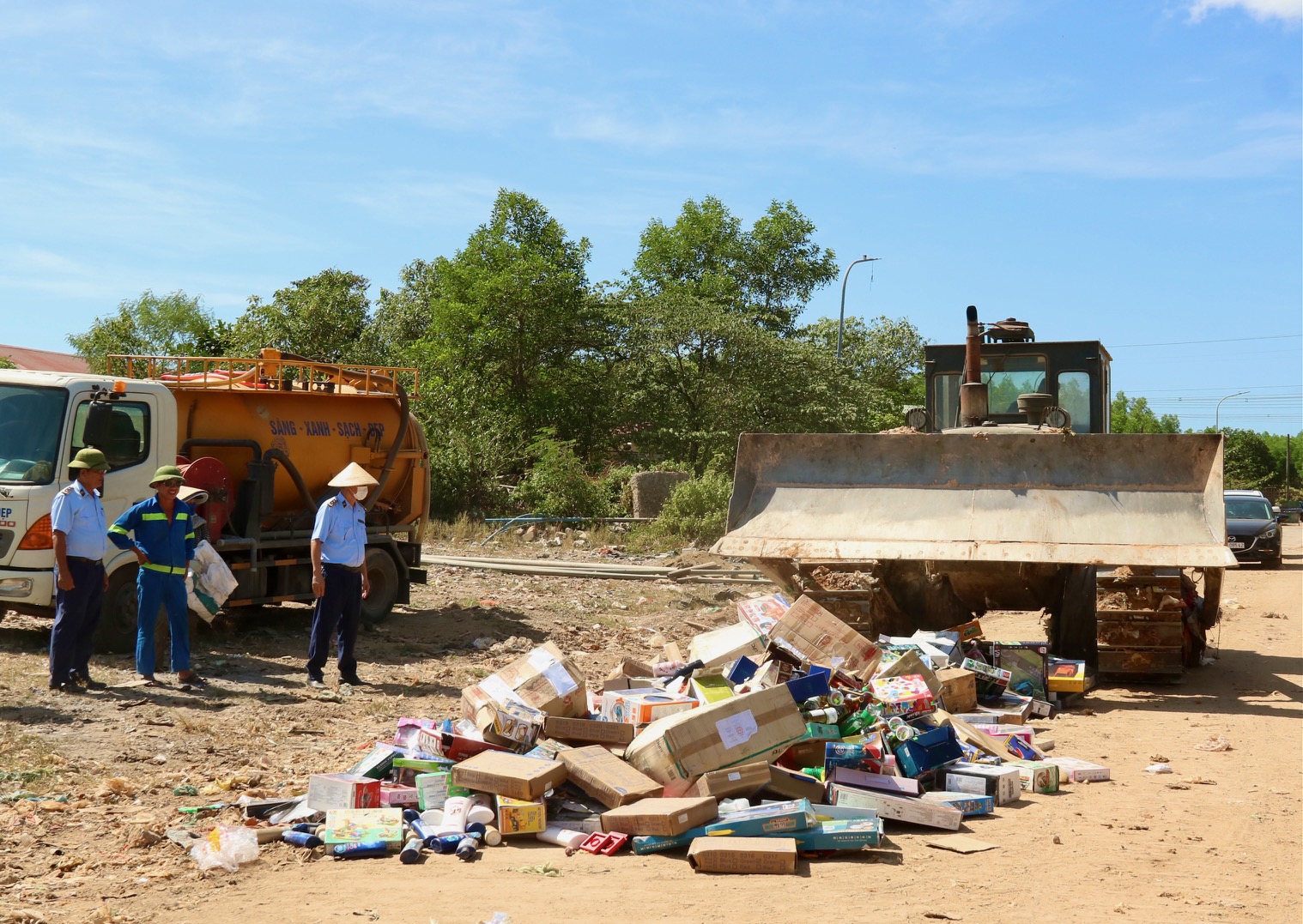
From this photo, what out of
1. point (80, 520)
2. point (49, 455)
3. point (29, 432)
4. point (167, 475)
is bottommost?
point (80, 520)

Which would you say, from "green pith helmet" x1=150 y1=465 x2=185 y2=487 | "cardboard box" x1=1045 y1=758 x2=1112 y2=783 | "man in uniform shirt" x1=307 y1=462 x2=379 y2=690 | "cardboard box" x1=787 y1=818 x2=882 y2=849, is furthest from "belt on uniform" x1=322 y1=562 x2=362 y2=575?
"cardboard box" x1=1045 y1=758 x2=1112 y2=783

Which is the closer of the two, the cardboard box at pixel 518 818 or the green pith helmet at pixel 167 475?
the cardboard box at pixel 518 818

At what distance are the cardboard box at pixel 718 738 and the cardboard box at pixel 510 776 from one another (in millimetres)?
493

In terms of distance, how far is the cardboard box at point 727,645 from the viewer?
8.11 m

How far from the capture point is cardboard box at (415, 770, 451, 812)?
582 cm

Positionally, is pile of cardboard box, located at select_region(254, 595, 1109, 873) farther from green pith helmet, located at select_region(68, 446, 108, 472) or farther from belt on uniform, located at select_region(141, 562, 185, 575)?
green pith helmet, located at select_region(68, 446, 108, 472)

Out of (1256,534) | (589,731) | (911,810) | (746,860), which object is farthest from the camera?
(1256,534)

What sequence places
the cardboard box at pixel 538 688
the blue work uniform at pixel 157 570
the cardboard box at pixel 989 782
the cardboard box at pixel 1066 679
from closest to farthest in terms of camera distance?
the cardboard box at pixel 989 782, the cardboard box at pixel 538 688, the blue work uniform at pixel 157 570, the cardboard box at pixel 1066 679

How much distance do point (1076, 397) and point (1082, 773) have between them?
5185mm

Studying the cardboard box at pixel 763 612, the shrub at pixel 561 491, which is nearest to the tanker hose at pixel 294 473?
the cardboard box at pixel 763 612

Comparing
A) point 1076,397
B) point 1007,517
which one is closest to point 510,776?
point 1007,517

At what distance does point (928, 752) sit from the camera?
6.54 m

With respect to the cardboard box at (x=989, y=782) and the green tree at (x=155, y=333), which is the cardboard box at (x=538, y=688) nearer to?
the cardboard box at (x=989, y=782)

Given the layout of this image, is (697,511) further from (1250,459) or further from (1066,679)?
(1250,459)
